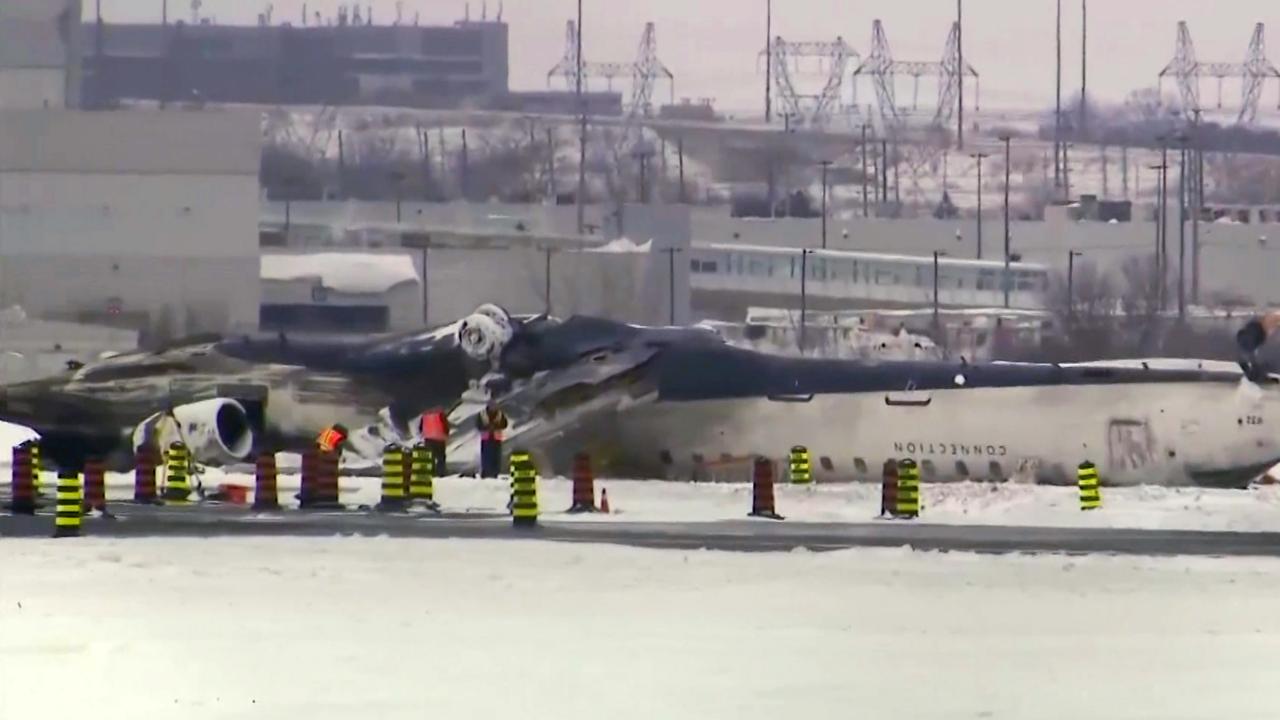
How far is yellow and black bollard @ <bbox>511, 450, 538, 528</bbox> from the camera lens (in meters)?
25.9

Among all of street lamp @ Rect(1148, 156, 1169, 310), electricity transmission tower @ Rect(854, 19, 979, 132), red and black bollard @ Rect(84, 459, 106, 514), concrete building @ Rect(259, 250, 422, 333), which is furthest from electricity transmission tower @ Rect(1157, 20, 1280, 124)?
red and black bollard @ Rect(84, 459, 106, 514)

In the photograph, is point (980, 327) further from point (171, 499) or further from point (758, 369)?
point (171, 499)

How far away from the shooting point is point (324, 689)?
14.1m

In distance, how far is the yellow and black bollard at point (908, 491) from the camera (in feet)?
89.4

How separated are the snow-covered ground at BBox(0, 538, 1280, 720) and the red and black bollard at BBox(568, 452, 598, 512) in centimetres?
491

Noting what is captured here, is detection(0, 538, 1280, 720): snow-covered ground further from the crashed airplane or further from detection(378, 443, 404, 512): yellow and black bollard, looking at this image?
the crashed airplane

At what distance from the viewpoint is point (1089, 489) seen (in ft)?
93.2

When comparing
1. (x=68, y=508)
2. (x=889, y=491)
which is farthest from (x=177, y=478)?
(x=889, y=491)

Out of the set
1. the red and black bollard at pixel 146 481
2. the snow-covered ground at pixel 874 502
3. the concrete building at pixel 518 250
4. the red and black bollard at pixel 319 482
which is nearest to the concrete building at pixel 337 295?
the concrete building at pixel 518 250

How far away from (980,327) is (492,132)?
790 inches

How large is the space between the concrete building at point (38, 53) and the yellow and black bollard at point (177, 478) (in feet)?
86.1

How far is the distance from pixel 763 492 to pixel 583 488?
250 centimetres

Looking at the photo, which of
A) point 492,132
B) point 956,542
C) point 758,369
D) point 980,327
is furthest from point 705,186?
point 956,542

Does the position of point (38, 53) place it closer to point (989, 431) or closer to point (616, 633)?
Answer: point (989, 431)
